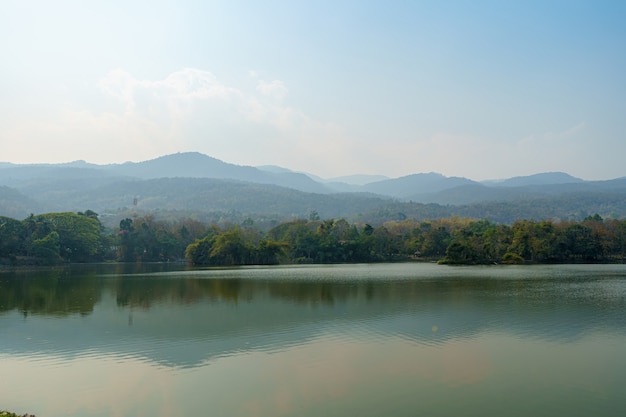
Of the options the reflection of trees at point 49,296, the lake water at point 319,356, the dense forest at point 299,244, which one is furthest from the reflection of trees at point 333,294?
the dense forest at point 299,244

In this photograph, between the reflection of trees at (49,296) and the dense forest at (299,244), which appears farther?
the dense forest at (299,244)

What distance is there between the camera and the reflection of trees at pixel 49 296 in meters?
27.7

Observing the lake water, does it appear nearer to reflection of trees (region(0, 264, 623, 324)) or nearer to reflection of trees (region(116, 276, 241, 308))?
reflection of trees (region(0, 264, 623, 324))

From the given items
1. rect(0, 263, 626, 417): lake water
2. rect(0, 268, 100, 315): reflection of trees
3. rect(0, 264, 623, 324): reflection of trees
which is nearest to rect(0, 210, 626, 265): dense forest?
rect(0, 268, 100, 315): reflection of trees

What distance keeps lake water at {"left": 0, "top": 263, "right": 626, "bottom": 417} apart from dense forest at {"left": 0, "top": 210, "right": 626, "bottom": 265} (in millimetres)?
47232

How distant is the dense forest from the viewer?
74125mm

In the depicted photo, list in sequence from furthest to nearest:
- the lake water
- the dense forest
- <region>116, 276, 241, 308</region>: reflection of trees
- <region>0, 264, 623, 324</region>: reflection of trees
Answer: the dense forest
<region>116, 276, 241, 308</region>: reflection of trees
<region>0, 264, 623, 324</region>: reflection of trees
the lake water

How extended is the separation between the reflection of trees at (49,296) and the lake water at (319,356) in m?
0.36

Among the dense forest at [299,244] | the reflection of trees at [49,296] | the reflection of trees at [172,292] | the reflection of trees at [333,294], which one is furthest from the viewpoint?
the dense forest at [299,244]

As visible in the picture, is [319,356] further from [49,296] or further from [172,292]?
[49,296]

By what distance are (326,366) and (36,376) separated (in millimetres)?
8328

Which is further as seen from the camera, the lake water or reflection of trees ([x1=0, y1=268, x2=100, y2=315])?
reflection of trees ([x1=0, y1=268, x2=100, y2=315])

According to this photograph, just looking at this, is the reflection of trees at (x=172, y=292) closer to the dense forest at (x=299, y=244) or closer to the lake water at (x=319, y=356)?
the lake water at (x=319, y=356)

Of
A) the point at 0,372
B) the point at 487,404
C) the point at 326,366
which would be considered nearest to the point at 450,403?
the point at 487,404
